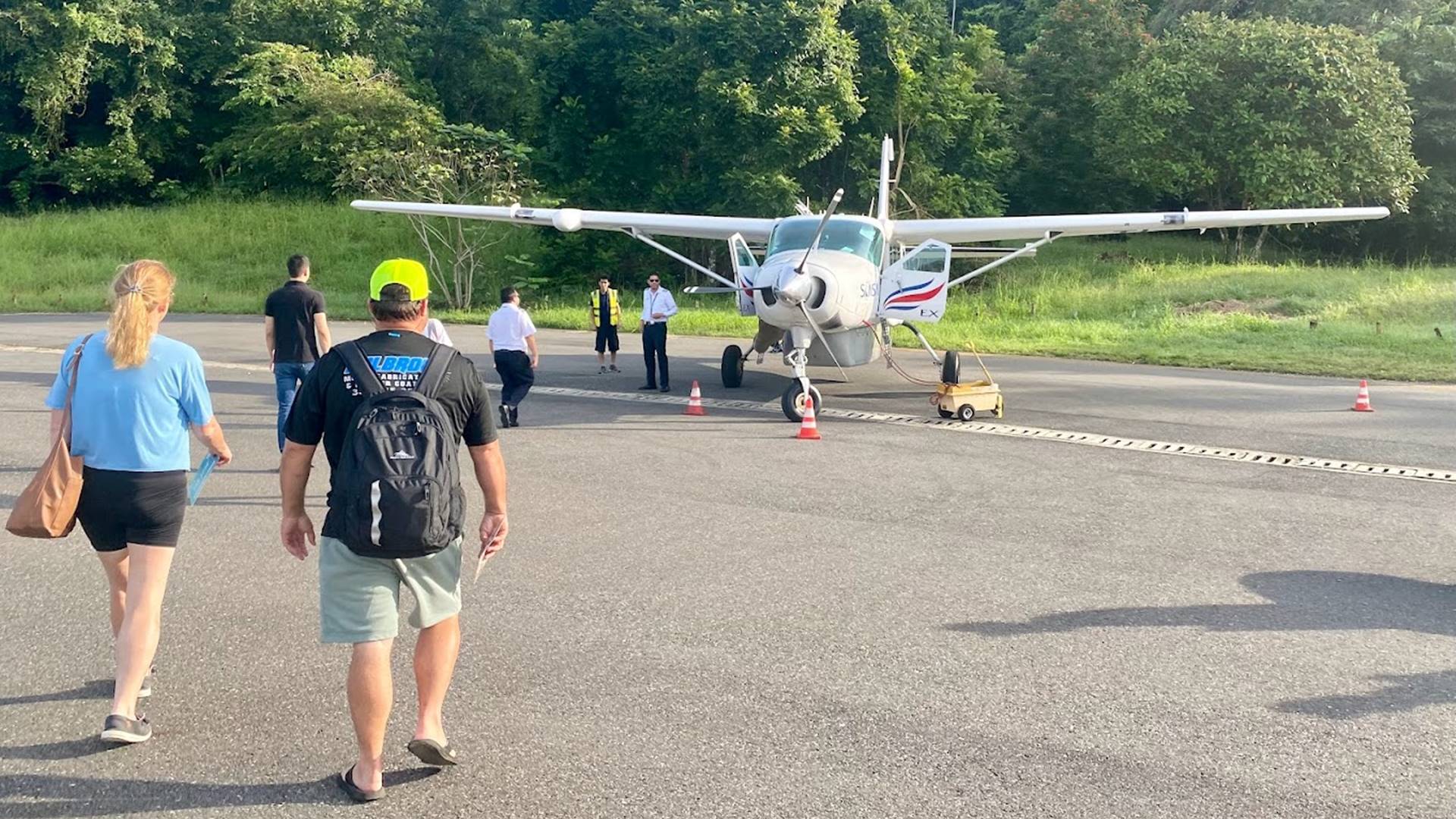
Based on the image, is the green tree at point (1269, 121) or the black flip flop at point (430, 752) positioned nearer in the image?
the black flip flop at point (430, 752)

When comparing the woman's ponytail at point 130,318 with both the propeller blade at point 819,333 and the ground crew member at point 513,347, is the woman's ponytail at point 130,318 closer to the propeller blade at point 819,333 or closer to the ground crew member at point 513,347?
the ground crew member at point 513,347

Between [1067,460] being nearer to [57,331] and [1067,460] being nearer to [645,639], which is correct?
[645,639]

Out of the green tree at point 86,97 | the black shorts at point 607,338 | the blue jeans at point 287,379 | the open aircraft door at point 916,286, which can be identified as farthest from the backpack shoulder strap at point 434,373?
the green tree at point 86,97

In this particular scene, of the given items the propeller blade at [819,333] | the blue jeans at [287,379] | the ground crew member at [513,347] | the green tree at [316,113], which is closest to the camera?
the blue jeans at [287,379]

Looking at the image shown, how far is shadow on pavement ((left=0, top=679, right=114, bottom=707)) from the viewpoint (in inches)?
180

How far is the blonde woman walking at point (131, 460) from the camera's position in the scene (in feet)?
13.8

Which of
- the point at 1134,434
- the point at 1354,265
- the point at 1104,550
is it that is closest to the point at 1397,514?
the point at 1104,550

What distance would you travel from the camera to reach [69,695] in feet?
15.2

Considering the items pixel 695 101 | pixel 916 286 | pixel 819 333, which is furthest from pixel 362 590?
pixel 695 101

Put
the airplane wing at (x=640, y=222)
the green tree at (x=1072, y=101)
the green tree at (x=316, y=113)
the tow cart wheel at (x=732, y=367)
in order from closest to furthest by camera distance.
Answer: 1. the tow cart wheel at (x=732, y=367)
2. the airplane wing at (x=640, y=222)
3. the green tree at (x=316, y=113)
4. the green tree at (x=1072, y=101)

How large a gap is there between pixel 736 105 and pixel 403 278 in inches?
1162

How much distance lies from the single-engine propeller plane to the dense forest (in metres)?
16.4

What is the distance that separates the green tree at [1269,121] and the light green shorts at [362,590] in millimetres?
34500

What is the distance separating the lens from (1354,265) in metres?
38.8
